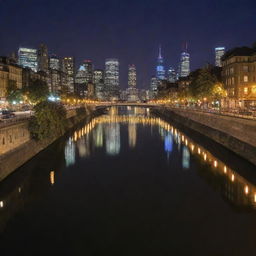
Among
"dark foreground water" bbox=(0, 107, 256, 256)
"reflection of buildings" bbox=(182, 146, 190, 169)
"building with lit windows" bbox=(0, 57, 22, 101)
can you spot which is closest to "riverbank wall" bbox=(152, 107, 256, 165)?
"dark foreground water" bbox=(0, 107, 256, 256)

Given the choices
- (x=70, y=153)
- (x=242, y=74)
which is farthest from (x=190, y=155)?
(x=242, y=74)

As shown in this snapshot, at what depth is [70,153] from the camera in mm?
54844

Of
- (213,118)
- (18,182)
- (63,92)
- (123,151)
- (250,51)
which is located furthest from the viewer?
(63,92)

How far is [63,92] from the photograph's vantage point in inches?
6816

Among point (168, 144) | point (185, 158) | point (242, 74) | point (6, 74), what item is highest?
point (6, 74)

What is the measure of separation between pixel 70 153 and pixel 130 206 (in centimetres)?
2735

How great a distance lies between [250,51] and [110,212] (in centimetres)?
7809

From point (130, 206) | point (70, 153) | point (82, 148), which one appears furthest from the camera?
point (82, 148)

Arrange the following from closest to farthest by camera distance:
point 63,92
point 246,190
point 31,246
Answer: point 31,246 → point 246,190 → point 63,92

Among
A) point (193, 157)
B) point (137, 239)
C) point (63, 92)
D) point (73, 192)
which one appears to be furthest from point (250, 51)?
point (63, 92)

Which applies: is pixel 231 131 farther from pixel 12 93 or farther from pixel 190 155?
pixel 12 93

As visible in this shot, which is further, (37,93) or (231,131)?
(37,93)

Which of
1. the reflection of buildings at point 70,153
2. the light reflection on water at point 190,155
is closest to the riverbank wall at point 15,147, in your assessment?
the reflection of buildings at point 70,153

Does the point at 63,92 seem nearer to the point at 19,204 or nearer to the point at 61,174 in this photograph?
the point at 61,174
